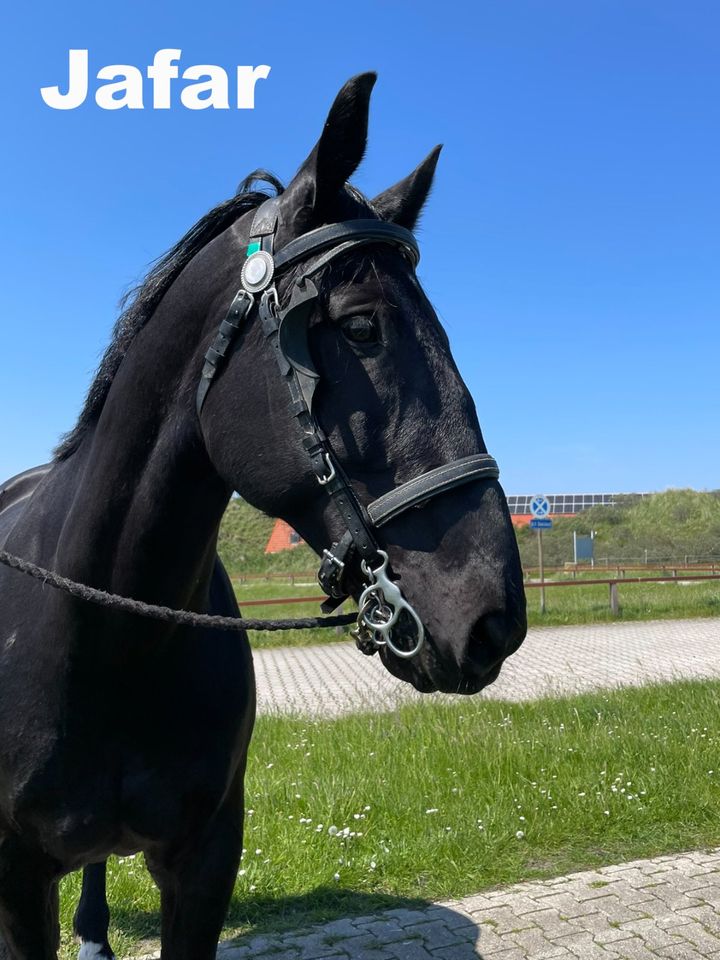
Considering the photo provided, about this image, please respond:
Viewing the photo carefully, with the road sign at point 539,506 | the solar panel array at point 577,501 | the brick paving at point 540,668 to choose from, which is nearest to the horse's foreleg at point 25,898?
the brick paving at point 540,668

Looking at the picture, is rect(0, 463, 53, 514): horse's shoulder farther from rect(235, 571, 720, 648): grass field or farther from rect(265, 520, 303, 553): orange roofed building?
rect(265, 520, 303, 553): orange roofed building

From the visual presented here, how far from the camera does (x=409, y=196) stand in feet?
6.62

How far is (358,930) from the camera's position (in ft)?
12.3

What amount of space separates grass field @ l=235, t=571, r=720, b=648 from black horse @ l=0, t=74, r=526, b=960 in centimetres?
1247

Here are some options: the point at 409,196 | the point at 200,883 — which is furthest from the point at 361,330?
the point at 200,883

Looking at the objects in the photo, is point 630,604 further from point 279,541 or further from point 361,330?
point 279,541

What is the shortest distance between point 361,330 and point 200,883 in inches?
70.0

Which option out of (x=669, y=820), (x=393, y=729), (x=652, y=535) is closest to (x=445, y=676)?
(x=669, y=820)

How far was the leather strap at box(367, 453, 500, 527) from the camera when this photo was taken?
1524 millimetres

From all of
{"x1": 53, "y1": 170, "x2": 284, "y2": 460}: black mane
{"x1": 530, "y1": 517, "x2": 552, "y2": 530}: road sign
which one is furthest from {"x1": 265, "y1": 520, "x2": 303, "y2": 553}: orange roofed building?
{"x1": 53, "y1": 170, "x2": 284, "y2": 460}: black mane

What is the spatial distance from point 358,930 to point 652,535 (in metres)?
32.4

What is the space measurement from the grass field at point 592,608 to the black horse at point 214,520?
491 inches

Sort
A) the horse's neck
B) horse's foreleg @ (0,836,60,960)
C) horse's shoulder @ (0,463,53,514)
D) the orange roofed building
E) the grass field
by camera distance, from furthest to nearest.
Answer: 1. the orange roofed building
2. the grass field
3. horse's shoulder @ (0,463,53,514)
4. horse's foreleg @ (0,836,60,960)
5. the horse's neck

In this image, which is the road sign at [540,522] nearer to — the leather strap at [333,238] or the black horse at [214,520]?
the black horse at [214,520]
